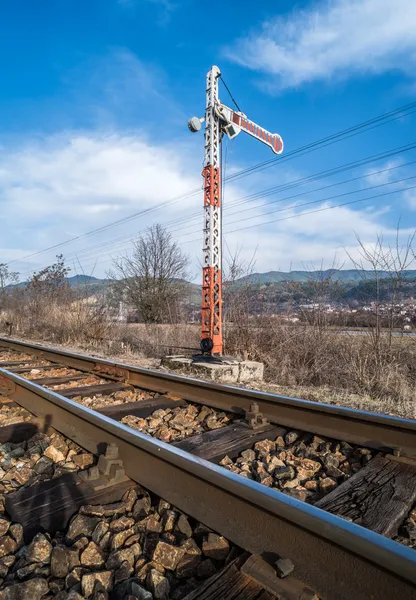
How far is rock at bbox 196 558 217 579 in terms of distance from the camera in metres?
1.87

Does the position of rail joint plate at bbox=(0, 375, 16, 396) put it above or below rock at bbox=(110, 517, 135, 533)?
A: above

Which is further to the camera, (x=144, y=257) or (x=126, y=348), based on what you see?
(x=144, y=257)

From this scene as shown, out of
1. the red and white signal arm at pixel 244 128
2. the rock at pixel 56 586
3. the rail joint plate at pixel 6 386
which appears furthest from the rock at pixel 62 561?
the red and white signal arm at pixel 244 128

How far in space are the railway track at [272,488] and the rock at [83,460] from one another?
51 mm

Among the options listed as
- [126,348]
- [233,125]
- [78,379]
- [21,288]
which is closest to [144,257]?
[21,288]

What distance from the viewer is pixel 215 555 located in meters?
1.98

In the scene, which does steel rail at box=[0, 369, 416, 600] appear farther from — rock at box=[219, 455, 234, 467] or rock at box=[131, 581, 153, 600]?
rock at box=[219, 455, 234, 467]

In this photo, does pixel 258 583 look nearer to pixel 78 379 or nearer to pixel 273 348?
pixel 78 379

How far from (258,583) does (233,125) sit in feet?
32.3

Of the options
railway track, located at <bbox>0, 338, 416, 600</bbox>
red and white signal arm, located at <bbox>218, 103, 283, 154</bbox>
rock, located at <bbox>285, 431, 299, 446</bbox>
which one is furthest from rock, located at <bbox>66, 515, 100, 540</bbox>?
red and white signal arm, located at <bbox>218, 103, 283, 154</bbox>

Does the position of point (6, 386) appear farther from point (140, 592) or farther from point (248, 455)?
point (140, 592)

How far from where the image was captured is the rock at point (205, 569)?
1.87 m

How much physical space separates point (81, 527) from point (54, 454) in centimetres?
115

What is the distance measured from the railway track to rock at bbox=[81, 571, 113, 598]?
0.55 metres
